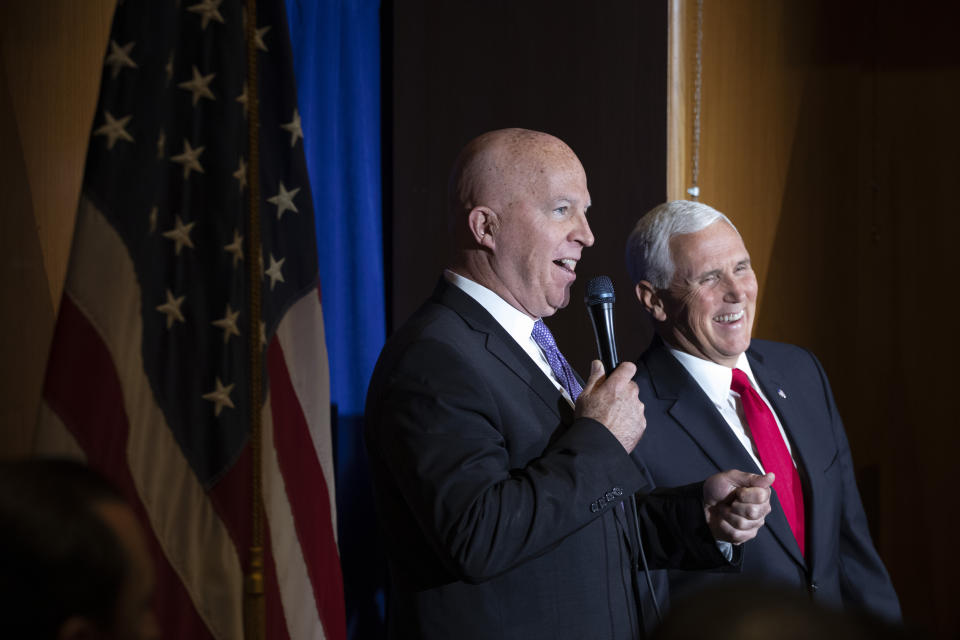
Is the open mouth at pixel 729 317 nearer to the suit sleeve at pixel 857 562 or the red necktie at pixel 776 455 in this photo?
the red necktie at pixel 776 455

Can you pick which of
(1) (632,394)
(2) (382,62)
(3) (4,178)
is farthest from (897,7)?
(3) (4,178)

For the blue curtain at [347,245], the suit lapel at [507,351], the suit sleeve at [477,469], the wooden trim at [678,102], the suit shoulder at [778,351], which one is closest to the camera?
the suit sleeve at [477,469]

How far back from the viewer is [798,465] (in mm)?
2453

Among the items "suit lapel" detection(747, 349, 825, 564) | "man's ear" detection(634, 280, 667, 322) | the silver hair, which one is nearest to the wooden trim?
the silver hair

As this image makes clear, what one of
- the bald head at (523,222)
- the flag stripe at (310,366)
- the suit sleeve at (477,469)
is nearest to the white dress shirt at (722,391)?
the bald head at (523,222)

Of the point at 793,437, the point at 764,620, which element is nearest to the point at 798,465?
the point at 793,437

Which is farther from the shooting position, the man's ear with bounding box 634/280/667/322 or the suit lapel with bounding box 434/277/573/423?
the man's ear with bounding box 634/280/667/322

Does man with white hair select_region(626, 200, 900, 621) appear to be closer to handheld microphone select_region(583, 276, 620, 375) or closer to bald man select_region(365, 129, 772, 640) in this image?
bald man select_region(365, 129, 772, 640)

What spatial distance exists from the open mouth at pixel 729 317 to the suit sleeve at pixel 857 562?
1.54 feet

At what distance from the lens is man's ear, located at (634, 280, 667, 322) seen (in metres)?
2.56

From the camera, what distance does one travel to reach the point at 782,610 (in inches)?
26.6

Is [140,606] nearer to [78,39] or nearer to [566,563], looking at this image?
[566,563]

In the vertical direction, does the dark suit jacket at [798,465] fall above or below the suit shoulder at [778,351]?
below

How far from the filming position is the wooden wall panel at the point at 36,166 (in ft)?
7.68
